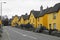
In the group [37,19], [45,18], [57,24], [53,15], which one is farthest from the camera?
[37,19]

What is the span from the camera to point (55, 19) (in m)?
58.7

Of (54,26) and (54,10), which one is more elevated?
(54,10)

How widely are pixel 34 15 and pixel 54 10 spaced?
2684 cm

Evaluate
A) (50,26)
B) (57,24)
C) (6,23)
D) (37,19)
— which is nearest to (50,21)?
(50,26)

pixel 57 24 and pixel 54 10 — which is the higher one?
pixel 54 10

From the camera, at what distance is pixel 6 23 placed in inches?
7313

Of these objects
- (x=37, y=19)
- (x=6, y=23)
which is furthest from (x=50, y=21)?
(x=6, y=23)

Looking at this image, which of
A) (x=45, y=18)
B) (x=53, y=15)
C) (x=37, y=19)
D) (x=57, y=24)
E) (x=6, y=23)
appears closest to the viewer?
(x=57, y=24)

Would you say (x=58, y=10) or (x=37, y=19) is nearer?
(x=58, y=10)

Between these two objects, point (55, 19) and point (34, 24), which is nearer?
point (55, 19)

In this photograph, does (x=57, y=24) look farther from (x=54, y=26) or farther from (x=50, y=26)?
(x=50, y=26)

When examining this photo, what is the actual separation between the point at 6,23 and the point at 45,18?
117 meters

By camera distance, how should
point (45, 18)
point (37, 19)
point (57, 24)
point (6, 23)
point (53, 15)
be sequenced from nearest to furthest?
point (57, 24)
point (53, 15)
point (45, 18)
point (37, 19)
point (6, 23)

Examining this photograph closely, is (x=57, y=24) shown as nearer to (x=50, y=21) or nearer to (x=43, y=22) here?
(x=50, y=21)
